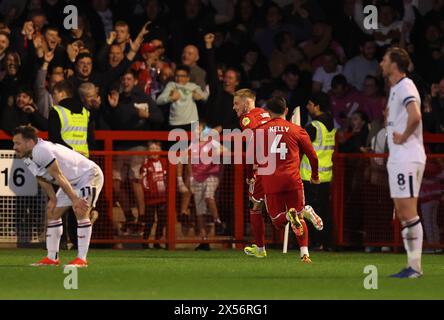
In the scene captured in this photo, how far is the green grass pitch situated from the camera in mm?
12648

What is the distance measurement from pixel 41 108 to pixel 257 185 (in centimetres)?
404

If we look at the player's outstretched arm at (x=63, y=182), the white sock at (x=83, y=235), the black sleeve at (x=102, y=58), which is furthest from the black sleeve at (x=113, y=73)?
the player's outstretched arm at (x=63, y=182)

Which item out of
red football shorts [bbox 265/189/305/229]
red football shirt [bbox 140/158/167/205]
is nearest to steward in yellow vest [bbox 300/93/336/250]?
red football shirt [bbox 140/158/167/205]

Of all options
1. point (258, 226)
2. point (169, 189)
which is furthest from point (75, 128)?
point (258, 226)

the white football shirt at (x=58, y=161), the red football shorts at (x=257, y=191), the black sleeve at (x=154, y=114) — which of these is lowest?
the red football shorts at (x=257, y=191)

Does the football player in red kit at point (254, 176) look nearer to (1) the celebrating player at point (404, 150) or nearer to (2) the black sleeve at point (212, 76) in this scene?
(2) the black sleeve at point (212, 76)

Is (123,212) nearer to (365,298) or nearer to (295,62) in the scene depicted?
(295,62)

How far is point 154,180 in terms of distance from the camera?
19797 millimetres

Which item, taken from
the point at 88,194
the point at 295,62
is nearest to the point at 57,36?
the point at 295,62

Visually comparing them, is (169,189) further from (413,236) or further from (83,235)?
(413,236)

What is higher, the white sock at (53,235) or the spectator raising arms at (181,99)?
the spectator raising arms at (181,99)

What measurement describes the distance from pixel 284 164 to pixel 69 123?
342cm

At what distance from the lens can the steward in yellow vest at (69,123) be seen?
18797mm

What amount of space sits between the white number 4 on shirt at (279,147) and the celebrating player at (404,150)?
324cm
